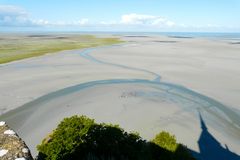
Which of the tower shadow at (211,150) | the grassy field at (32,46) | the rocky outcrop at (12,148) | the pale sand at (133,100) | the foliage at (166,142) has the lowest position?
the grassy field at (32,46)

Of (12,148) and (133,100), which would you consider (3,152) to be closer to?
(12,148)

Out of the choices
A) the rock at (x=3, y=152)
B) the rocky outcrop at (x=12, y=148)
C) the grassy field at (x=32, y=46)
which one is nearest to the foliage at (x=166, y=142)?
the rocky outcrop at (x=12, y=148)

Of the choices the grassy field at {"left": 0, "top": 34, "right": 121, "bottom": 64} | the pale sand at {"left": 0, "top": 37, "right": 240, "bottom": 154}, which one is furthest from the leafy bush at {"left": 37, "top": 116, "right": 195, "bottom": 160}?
the grassy field at {"left": 0, "top": 34, "right": 121, "bottom": 64}

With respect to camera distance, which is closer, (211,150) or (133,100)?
(211,150)

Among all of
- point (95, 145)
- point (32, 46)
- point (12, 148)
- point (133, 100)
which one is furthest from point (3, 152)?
point (32, 46)

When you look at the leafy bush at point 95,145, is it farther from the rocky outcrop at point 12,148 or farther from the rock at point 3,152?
the rock at point 3,152

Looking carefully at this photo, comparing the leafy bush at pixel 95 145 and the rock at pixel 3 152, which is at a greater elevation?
the rock at pixel 3 152
